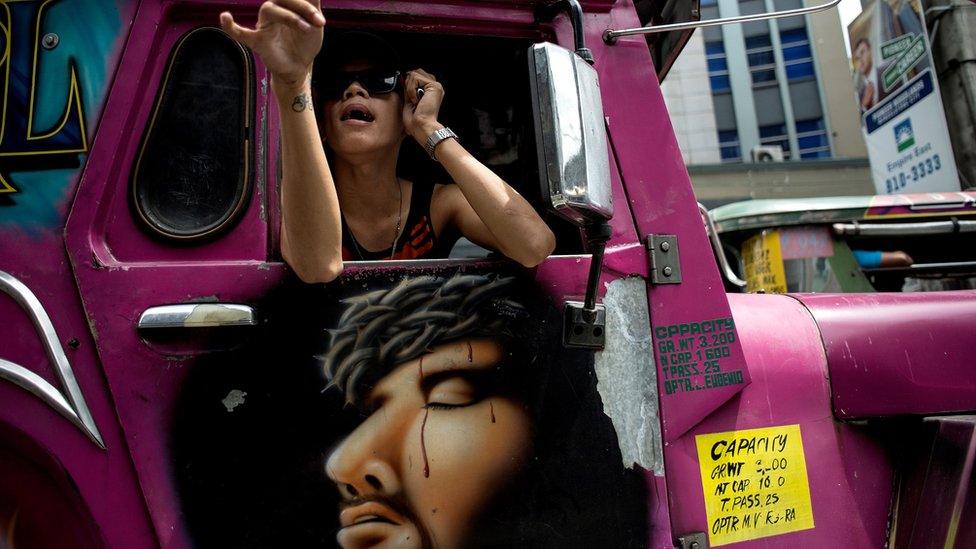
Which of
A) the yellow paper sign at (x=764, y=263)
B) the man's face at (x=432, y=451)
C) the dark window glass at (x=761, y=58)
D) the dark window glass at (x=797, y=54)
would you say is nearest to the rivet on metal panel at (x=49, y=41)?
the man's face at (x=432, y=451)

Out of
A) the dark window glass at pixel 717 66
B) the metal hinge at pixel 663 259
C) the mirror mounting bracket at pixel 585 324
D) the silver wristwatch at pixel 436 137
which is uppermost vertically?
the dark window glass at pixel 717 66

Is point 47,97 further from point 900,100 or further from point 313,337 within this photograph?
point 900,100

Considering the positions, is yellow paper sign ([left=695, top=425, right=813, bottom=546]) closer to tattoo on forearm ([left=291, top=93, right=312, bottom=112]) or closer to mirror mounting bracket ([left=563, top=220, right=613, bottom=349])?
mirror mounting bracket ([left=563, top=220, right=613, bottom=349])

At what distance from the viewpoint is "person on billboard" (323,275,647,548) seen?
4.84 feet

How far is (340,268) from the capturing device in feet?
4.89

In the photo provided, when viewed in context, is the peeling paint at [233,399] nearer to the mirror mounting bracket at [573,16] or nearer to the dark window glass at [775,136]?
the mirror mounting bracket at [573,16]

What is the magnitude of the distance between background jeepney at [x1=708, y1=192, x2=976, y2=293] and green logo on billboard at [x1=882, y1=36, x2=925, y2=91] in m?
4.77

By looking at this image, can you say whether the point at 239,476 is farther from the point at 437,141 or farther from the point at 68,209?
the point at 437,141

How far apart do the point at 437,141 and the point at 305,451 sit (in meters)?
0.77

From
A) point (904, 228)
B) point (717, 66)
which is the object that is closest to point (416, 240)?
point (904, 228)

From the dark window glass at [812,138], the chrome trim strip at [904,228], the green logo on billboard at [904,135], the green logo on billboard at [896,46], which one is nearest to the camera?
the chrome trim strip at [904,228]

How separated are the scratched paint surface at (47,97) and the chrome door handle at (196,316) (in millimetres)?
291

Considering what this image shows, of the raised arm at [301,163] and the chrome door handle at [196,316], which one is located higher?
the raised arm at [301,163]

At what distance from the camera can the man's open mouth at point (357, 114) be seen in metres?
1.79
